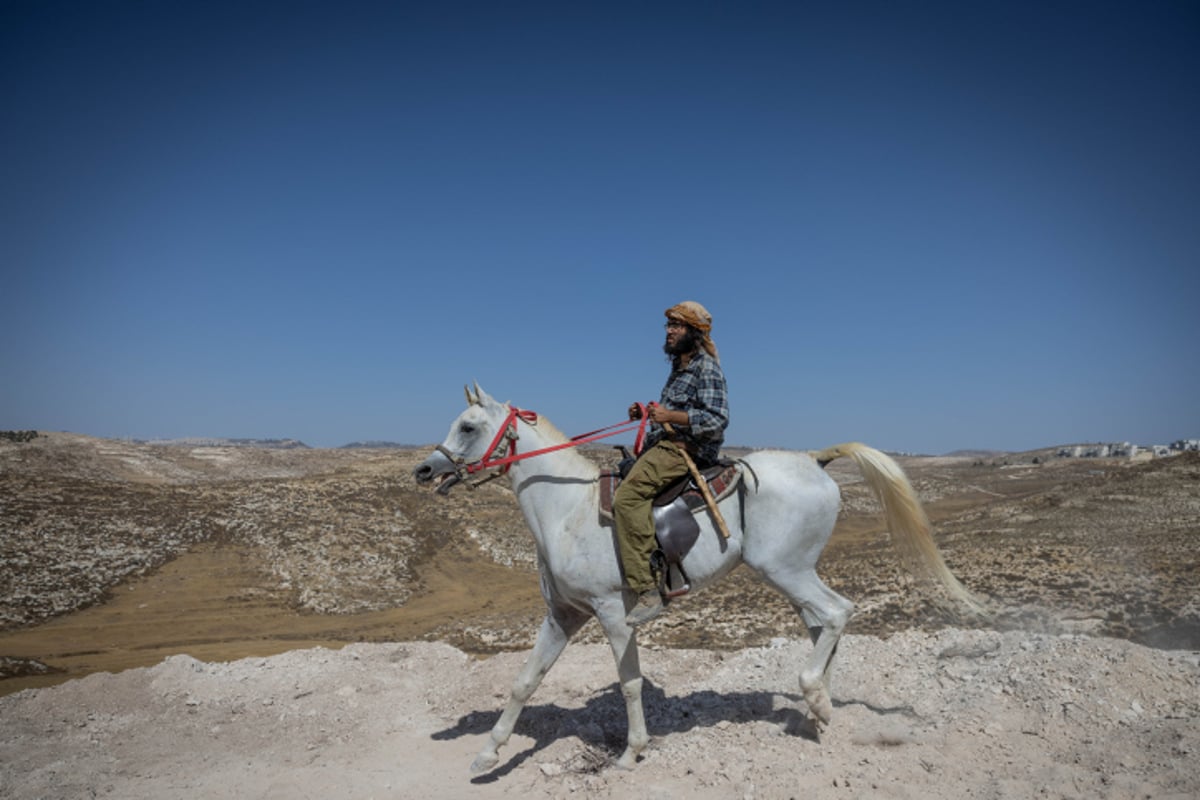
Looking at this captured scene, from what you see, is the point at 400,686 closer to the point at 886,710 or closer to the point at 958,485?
the point at 886,710

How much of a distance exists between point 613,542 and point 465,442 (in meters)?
1.58

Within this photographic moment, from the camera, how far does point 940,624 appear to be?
35.9 ft

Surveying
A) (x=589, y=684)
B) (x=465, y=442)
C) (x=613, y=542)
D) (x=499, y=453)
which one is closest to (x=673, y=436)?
(x=613, y=542)

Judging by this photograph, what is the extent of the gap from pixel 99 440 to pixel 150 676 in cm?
4927

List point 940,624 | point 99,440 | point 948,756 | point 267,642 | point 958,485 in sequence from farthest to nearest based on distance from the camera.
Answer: point 958,485 < point 99,440 < point 267,642 < point 940,624 < point 948,756

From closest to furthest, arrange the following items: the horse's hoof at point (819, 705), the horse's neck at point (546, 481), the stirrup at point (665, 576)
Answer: the stirrup at point (665, 576) < the horse's hoof at point (819, 705) < the horse's neck at point (546, 481)

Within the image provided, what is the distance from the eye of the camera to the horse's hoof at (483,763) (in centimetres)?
572

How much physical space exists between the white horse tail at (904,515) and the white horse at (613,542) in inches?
1.4

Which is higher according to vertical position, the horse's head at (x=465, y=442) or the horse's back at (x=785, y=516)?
the horse's head at (x=465, y=442)

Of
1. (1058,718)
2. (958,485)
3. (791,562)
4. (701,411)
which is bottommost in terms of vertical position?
(958,485)

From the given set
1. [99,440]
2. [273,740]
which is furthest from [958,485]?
[99,440]

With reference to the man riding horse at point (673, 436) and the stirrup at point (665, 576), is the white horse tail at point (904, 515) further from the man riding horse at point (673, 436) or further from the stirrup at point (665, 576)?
the stirrup at point (665, 576)

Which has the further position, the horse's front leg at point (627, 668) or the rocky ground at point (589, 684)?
the horse's front leg at point (627, 668)

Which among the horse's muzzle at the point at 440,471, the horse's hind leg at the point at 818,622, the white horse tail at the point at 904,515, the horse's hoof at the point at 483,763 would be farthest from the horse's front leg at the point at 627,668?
the white horse tail at the point at 904,515
